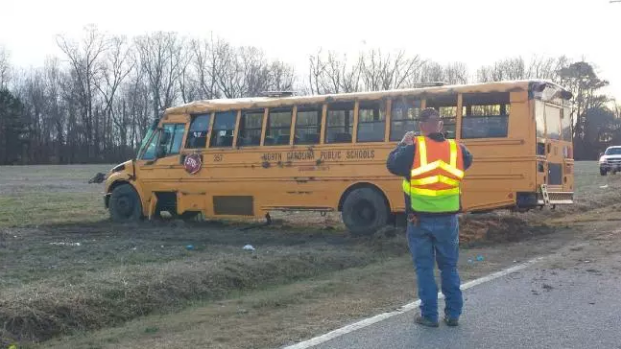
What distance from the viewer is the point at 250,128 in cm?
1543

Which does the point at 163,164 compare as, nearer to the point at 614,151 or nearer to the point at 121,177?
the point at 121,177

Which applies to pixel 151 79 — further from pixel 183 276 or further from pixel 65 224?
pixel 183 276

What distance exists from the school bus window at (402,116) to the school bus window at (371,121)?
0.64ft

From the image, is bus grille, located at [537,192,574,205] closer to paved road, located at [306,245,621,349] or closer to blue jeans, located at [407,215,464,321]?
paved road, located at [306,245,621,349]

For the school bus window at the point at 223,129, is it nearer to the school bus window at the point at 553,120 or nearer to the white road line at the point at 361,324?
the school bus window at the point at 553,120

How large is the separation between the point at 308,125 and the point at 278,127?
0.70 meters

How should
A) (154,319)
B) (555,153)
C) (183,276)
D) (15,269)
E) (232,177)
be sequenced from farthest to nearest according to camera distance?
(232,177)
(555,153)
(15,269)
(183,276)
(154,319)

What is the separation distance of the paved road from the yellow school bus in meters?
4.09

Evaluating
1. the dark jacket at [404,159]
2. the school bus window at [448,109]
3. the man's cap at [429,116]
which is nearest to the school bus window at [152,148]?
the school bus window at [448,109]

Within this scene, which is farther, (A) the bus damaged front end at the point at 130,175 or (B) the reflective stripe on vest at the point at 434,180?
(A) the bus damaged front end at the point at 130,175

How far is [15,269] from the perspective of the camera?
9.56 m

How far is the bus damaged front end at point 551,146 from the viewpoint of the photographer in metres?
12.9

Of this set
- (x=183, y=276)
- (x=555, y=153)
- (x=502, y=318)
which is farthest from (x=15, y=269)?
(x=555, y=153)

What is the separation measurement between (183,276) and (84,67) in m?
91.6
